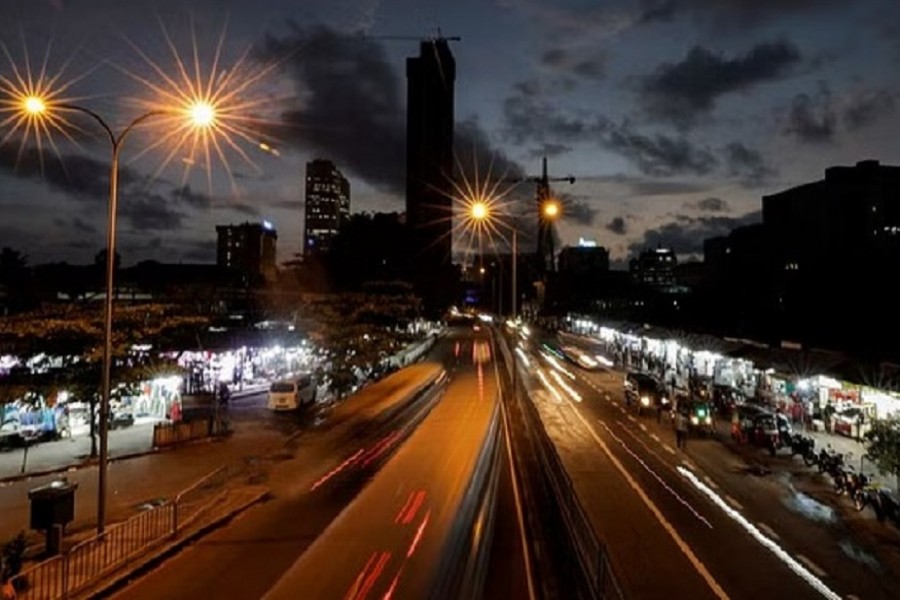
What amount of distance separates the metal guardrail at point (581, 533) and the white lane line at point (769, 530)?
4.64 meters

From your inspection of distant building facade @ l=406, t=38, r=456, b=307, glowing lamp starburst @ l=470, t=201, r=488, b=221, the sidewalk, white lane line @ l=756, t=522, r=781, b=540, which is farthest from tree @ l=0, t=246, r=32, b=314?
Answer: distant building facade @ l=406, t=38, r=456, b=307

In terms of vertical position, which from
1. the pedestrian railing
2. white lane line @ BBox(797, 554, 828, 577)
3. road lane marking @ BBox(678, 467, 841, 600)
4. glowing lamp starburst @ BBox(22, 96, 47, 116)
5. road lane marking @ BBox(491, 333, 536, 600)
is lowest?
road lane marking @ BBox(491, 333, 536, 600)

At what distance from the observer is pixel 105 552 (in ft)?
47.0

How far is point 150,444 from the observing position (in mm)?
26656

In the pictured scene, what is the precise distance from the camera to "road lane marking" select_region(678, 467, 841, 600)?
14.5 meters

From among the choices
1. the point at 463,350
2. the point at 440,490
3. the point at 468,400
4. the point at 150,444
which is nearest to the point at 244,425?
the point at 150,444

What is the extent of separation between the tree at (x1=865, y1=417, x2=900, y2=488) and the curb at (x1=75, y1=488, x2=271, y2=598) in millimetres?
15509

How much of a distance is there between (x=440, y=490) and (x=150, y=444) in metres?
12.7

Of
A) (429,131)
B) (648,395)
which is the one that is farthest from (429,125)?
(648,395)

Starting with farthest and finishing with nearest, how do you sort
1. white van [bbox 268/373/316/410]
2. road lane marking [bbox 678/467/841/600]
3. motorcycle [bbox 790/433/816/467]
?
white van [bbox 268/373/316/410] < motorcycle [bbox 790/433/816/467] < road lane marking [bbox 678/467/841/600]

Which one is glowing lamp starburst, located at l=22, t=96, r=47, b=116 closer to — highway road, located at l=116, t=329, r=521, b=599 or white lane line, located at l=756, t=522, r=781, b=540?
highway road, located at l=116, t=329, r=521, b=599

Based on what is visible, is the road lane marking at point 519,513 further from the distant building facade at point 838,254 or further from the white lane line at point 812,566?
the distant building facade at point 838,254

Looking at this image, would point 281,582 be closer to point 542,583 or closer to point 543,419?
point 542,583

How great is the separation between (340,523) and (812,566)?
9.80 metres
